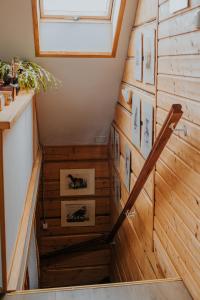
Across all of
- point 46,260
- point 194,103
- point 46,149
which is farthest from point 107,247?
point 194,103

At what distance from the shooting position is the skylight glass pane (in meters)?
3.31

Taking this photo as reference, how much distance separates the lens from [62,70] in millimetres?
3541

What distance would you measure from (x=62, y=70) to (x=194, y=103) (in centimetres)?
201

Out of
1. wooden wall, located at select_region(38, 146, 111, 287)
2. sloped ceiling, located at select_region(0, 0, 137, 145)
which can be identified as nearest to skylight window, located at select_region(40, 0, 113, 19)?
sloped ceiling, located at select_region(0, 0, 137, 145)

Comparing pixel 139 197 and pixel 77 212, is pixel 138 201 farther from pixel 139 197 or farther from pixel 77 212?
pixel 77 212

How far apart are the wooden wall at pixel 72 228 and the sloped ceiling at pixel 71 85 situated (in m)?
0.21

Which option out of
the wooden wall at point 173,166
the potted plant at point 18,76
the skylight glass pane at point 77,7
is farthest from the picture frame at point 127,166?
the skylight glass pane at point 77,7

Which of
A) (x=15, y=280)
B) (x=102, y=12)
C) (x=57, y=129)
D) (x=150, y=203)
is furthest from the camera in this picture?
(x=57, y=129)

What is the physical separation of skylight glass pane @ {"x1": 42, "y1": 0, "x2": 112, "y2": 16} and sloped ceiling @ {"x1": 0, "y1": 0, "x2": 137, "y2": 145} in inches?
12.7

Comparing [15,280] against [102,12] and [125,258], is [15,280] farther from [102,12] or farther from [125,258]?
[102,12]

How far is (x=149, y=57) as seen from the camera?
2553 mm

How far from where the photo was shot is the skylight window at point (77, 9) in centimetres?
331

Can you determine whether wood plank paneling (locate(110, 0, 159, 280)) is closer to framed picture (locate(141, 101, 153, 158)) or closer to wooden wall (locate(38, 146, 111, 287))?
framed picture (locate(141, 101, 153, 158))

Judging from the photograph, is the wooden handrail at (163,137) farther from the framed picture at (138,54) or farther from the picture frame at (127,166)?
the framed picture at (138,54)
